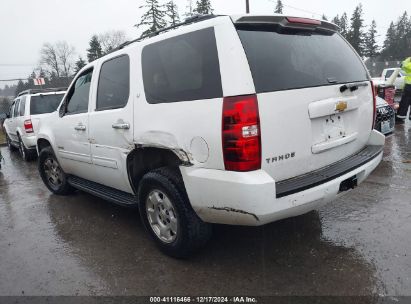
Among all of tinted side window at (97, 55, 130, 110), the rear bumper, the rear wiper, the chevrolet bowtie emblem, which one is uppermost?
tinted side window at (97, 55, 130, 110)

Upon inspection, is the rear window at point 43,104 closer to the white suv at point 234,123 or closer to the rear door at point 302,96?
the white suv at point 234,123

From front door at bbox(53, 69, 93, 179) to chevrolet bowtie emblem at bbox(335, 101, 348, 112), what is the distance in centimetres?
265

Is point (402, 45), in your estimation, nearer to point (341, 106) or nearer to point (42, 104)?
point (42, 104)

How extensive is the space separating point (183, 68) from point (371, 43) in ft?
254

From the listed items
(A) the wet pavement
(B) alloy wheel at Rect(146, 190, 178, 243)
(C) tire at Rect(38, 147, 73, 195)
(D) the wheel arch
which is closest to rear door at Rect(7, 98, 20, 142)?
(C) tire at Rect(38, 147, 73, 195)

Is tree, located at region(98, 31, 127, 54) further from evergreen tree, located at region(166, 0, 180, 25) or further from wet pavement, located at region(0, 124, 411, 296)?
wet pavement, located at region(0, 124, 411, 296)

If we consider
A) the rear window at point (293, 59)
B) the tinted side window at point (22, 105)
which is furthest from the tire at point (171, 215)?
the tinted side window at point (22, 105)

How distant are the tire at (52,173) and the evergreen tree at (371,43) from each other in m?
72.0

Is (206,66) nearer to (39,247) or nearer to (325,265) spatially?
(325,265)

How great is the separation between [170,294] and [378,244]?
1.89m

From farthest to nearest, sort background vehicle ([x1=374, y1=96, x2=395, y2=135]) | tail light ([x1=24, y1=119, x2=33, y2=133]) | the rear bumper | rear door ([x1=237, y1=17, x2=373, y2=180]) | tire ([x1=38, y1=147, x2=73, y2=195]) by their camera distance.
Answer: tail light ([x1=24, y1=119, x2=33, y2=133]) → background vehicle ([x1=374, y1=96, x2=395, y2=135]) → tire ([x1=38, y1=147, x2=73, y2=195]) → rear door ([x1=237, y1=17, x2=373, y2=180]) → the rear bumper

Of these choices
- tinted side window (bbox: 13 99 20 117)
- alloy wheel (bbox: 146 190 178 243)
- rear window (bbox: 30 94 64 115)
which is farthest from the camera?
tinted side window (bbox: 13 99 20 117)

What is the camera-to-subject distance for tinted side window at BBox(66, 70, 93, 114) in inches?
163

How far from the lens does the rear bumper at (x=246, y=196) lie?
91.7 inches
